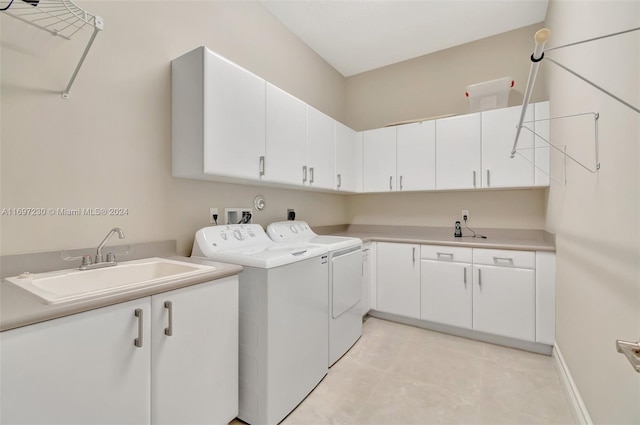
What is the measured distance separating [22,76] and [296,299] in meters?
1.67

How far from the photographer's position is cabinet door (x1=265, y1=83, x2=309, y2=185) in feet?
6.93

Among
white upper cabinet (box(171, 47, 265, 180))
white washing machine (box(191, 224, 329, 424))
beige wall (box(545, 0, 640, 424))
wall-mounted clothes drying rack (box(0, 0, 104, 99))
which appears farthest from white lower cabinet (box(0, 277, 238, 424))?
beige wall (box(545, 0, 640, 424))

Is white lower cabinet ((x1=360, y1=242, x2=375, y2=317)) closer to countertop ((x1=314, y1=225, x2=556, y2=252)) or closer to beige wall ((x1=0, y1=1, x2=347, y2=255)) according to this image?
countertop ((x1=314, y1=225, x2=556, y2=252))

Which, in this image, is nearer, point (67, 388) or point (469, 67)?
point (67, 388)

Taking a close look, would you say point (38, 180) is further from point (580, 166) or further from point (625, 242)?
point (580, 166)

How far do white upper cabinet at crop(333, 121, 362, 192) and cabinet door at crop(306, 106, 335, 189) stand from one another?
0.36ft

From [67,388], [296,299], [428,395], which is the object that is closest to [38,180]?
[67,388]

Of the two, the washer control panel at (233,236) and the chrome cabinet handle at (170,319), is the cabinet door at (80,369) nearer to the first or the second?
the chrome cabinet handle at (170,319)

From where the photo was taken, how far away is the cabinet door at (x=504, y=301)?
2.30 meters

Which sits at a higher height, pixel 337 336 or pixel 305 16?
pixel 305 16

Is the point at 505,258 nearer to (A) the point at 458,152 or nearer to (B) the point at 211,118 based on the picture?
(A) the point at 458,152

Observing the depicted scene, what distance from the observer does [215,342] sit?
133cm

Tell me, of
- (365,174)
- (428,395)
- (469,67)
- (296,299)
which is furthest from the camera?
(365,174)

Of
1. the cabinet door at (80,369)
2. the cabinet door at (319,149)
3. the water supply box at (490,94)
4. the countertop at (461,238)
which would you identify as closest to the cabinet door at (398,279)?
the countertop at (461,238)
